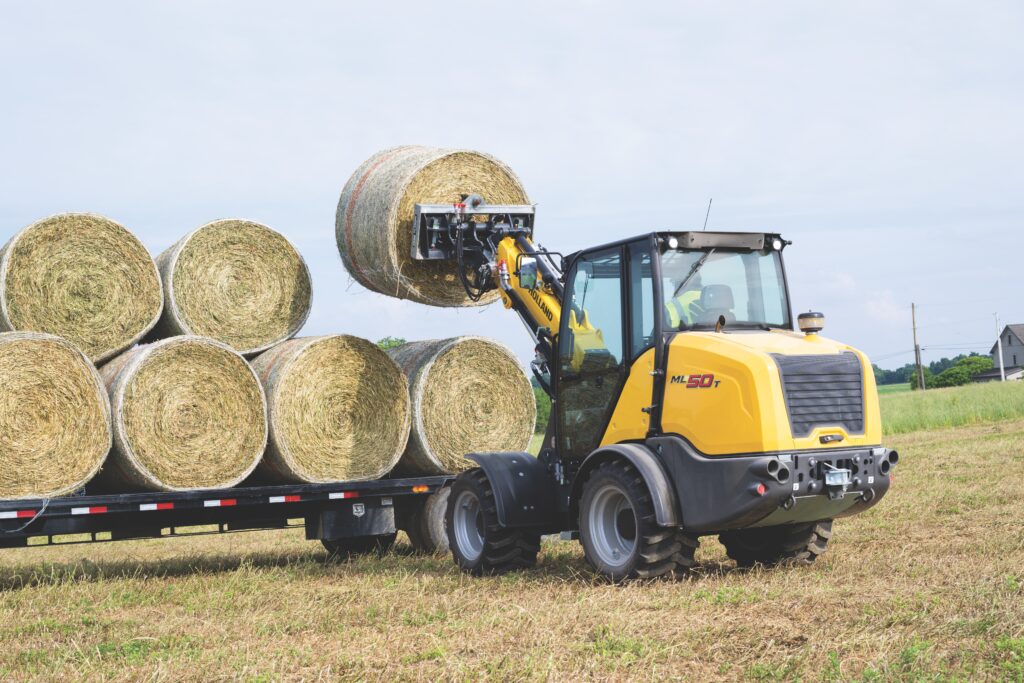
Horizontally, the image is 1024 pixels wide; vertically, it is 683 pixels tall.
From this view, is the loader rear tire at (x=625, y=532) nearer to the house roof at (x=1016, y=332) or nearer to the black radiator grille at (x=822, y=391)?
the black radiator grille at (x=822, y=391)

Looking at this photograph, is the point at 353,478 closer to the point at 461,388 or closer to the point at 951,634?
the point at 461,388

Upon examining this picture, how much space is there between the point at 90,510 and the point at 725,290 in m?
4.89

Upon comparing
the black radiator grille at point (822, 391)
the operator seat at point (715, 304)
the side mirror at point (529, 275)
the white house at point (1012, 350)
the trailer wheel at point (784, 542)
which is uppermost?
the white house at point (1012, 350)

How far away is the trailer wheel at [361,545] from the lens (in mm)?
11008

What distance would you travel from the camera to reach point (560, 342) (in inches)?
346

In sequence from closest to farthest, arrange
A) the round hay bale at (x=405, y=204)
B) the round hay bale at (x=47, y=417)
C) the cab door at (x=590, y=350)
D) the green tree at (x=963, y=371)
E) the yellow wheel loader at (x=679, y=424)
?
the yellow wheel loader at (x=679, y=424) → the cab door at (x=590, y=350) → the round hay bale at (x=47, y=417) → the round hay bale at (x=405, y=204) → the green tree at (x=963, y=371)

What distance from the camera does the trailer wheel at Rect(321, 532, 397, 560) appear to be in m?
11.0

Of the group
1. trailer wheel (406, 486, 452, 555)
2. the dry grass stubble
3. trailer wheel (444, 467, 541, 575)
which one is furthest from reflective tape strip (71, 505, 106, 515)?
trailer wheel (406, 486, 452, 555)

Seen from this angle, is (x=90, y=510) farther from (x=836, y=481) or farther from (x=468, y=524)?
(x=836, y=481)

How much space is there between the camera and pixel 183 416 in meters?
9.08

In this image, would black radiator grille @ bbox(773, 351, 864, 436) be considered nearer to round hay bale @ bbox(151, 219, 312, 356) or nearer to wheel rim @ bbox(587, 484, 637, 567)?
wheel rim @ bbox(587, 484, 637, 567)

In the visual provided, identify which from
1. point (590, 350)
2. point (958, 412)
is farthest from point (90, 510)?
point (958, 412)

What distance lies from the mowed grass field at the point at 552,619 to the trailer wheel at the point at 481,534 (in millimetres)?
241

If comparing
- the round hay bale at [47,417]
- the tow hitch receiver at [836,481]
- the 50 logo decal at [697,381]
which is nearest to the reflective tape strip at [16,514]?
the round hay bale at [47,417]
